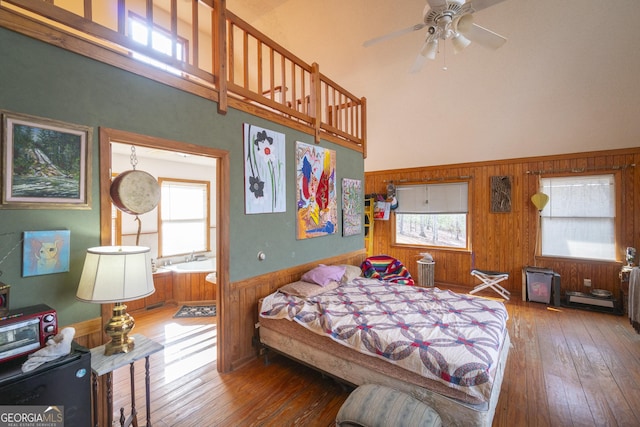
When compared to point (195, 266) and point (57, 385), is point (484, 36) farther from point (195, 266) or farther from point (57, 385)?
point (195, 266)

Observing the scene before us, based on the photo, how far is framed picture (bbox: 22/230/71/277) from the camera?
1.52 metres

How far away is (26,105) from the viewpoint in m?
1.51

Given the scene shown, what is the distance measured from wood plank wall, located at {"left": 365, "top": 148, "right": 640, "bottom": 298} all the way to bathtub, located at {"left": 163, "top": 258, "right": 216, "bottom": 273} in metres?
4.12

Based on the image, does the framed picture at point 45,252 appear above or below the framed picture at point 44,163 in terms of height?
below

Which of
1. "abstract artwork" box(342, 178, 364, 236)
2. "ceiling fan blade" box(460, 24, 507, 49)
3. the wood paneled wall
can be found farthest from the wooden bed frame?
"ceiling fan blade" box(460, 24, 507, 49)

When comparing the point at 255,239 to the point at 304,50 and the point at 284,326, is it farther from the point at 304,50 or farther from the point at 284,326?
the point at 304,50

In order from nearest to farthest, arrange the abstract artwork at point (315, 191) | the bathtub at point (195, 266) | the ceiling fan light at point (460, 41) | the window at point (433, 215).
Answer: the ceiling fan light at point (460, 41) → the abstract artwork at point (315, 191) → the bathtub at point (195, 266) → the window at point (433, 215)

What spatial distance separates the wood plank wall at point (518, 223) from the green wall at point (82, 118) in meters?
4.61

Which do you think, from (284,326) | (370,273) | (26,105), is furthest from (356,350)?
(26,105)

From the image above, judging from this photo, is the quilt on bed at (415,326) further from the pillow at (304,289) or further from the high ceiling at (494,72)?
the high ceiling at (494,72)

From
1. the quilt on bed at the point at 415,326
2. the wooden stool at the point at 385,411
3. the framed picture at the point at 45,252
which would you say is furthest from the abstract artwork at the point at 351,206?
the framed picture at the point at 45,252

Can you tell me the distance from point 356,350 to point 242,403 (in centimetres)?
100

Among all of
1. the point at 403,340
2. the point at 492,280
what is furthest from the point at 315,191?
the point at 492,280

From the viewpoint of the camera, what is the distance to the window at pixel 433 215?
5.70m
